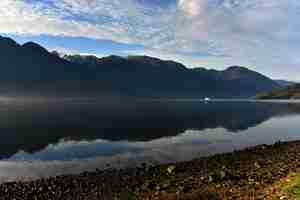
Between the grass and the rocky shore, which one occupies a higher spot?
the grass

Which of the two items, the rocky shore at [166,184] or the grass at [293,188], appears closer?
the grass at [293,188]

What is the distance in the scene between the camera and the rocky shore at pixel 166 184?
2305cm

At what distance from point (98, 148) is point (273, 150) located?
2217cm

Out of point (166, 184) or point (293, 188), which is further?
point (166, 184)

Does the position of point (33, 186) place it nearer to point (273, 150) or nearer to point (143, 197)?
point (143, 197)

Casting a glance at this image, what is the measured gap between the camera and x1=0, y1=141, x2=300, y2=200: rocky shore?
Answer: 23.0m

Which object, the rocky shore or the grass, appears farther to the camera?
the rocky shore

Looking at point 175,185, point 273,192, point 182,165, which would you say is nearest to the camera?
point 273,192

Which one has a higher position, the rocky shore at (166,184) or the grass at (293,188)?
the grass at (293,188)

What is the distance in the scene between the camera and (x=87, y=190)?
2881 centimetres

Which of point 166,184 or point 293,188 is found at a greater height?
point 293,188

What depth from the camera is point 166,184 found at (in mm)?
27859

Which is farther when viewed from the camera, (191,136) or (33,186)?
(191,136)

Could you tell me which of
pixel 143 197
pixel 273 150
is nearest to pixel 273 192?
pixel 143 197
